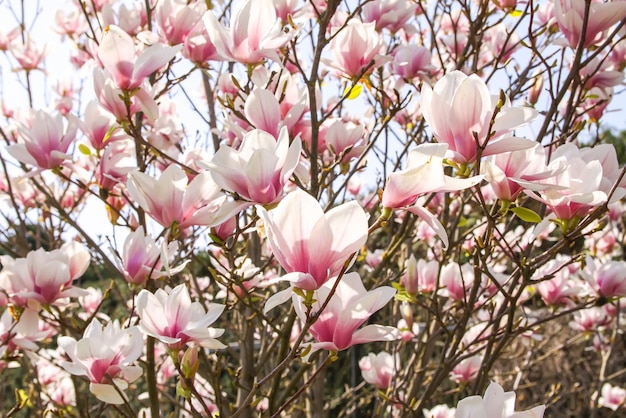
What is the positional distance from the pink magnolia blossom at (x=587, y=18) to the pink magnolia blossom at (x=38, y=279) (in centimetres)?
140

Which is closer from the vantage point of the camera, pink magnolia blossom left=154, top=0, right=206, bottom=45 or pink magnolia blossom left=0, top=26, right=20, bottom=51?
pink magnolia blossom left=154, top=0, right=206, bottom=45

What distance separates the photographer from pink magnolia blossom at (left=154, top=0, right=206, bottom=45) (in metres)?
1.62

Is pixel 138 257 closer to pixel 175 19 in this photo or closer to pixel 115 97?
pixel 115 97

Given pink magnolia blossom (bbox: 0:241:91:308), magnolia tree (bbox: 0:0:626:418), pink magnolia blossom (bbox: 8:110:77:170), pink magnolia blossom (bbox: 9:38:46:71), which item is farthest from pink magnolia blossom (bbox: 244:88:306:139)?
pink magnolia blossom (bbox: 9:38:46:71)

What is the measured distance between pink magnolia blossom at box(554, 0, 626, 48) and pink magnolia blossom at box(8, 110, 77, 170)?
1.29 metres

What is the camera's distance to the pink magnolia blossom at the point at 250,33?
1.31 meters

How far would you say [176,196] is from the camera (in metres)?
1.17

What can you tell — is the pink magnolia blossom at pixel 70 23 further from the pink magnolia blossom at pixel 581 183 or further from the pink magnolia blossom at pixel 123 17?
the pink magnolia blossom at pixel 581 183

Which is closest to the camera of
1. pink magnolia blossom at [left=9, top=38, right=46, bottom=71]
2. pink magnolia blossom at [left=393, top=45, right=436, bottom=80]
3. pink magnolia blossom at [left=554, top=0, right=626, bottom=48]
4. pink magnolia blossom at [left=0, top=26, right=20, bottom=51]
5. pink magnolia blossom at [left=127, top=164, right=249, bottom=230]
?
pink magnolia blossom at [left=127, top=164, right=249, bottom=230]

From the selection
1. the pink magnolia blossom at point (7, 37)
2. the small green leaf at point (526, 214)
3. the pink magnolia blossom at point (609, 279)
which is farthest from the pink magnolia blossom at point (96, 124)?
the pink magnolia blossom at point (7, 37)

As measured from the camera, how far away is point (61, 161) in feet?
5.01

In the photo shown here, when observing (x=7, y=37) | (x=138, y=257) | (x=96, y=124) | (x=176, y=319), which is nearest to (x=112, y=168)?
(x=96, y=124)

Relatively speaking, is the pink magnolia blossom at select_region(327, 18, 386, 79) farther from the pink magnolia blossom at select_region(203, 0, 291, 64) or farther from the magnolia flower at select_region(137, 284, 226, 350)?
the magnolia flower at select_region(137, 284, 226, 350)

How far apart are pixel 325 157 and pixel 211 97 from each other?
22.4 inches
